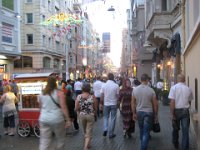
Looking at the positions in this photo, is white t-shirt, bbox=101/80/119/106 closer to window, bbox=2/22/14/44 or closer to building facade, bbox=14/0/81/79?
window, bbox=2/22/14/44

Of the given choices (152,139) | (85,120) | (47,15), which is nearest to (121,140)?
(152,139)

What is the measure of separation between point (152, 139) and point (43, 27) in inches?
1526

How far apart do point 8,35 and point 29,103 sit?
1935 centimetres

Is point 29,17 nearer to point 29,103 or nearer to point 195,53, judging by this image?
point 29,103

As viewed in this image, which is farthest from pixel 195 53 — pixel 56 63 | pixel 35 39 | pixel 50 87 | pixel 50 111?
pixel 56 63

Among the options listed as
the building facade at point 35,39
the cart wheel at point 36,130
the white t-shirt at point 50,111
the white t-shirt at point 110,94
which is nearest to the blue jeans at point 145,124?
the white t-shirt at point 50,111

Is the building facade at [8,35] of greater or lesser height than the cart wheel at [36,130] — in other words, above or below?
above

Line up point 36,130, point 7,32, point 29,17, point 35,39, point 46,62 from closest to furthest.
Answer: point 36,130 → point 7,32 → point 35,39 → point 29,17 → point 46,62

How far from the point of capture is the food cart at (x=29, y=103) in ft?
39.9

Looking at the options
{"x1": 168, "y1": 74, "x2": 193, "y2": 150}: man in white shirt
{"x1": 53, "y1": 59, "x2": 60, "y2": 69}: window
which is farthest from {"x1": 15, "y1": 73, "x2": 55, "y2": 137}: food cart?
{"x1": 53, "y1": 59, "x2": 60, "y2": 69}: window

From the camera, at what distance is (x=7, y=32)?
30.7 metres

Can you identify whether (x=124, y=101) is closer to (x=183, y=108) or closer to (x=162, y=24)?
(x=183, y=108)

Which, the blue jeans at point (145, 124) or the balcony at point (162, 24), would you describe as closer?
the blue jeans at point (145, 124)

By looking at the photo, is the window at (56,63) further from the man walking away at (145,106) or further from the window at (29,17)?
the man walking away at (145,106)
